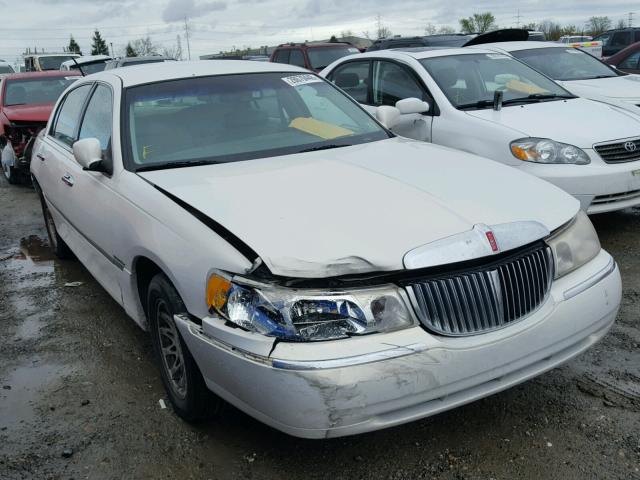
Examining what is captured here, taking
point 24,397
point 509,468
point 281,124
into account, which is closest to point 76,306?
point 24,397

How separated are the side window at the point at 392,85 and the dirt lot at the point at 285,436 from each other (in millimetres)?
3316

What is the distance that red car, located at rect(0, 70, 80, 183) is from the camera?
9477mm

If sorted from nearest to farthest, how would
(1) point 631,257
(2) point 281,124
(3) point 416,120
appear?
(2) point 281,124 → (1) point 631,257 → (3) point 416,120

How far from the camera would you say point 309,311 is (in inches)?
93.5

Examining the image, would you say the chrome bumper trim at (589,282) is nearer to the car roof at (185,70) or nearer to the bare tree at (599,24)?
the car roof at (185,70)

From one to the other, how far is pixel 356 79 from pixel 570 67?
332cm

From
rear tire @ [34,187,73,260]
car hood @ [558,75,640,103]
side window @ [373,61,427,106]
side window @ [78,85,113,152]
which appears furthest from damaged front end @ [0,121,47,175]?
car hood @ [558,75,640,103]

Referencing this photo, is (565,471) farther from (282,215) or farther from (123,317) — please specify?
(123,317)

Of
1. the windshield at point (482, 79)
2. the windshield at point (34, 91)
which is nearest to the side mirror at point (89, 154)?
the windshield at point (482, 79)

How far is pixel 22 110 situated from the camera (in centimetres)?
975

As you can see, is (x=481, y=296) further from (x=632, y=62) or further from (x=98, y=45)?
(x=98, y=45)

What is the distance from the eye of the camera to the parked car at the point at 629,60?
34.7ft

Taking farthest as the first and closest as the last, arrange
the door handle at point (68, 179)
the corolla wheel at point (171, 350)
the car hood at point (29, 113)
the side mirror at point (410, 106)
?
1. the car hood at point (29, 113)
2. the side mirror at point (410, 106)
3. the door handle at point (68, 179)
4. the corolla wheel at point (171, 350)

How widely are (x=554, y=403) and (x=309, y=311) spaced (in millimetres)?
1480
